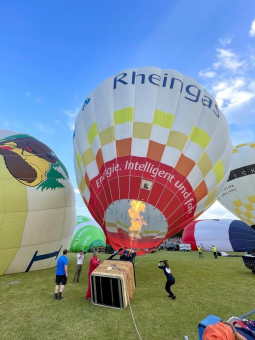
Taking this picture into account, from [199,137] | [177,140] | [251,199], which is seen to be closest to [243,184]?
[251,199]

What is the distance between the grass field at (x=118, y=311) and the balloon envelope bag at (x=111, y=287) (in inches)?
7.4

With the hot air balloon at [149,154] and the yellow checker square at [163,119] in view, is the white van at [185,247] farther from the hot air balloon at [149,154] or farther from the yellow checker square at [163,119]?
the yellow checker square at [163,119]

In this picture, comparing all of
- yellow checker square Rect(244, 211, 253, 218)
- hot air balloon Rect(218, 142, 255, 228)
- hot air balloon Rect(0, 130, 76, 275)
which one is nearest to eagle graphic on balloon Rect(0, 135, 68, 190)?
hot air balloon Rect(0, 130, 76, 275)

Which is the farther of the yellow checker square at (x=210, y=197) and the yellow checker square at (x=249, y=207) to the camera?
the yellow checker square at (x=249, y=207)

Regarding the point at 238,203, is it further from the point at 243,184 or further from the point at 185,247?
the point at 185,247

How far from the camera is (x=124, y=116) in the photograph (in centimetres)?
Result: 632

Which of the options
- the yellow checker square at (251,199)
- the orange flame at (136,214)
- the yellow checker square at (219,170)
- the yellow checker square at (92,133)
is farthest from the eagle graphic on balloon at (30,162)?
the yellow checker square at (251,199)

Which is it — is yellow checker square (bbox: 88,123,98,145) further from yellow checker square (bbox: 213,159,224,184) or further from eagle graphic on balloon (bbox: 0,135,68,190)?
yellow checker square (bbox: 213,159,224,184)

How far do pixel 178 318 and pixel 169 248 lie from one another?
2086 centimetres

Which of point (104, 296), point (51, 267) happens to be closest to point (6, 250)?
point (51, 267)

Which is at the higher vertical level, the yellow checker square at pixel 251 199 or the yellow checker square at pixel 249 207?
the yellow checker square at pixel 251 199

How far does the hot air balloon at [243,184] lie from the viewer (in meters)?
13.2

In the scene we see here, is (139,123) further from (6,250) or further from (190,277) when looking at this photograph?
(6,250)

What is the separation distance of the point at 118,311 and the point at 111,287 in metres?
0.49
